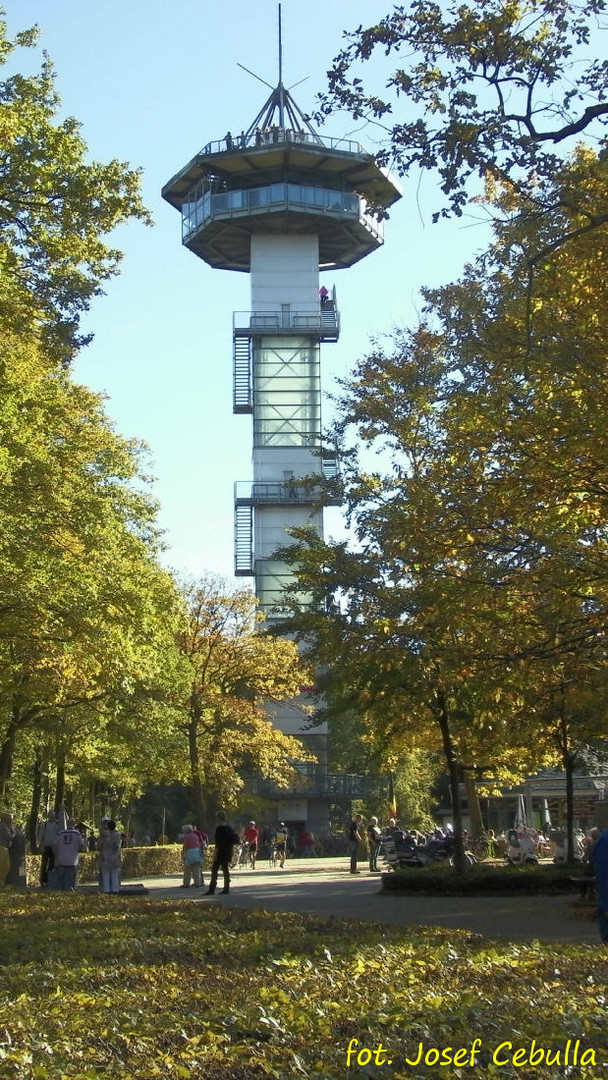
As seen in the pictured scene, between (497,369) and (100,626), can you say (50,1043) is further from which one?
(100,626)

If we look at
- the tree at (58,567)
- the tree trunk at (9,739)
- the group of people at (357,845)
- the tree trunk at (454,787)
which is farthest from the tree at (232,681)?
the tree trunk at (454,787)

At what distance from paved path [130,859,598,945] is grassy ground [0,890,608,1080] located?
2.52m

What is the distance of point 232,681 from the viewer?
4609 cm

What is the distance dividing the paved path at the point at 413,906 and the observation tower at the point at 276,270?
36798mm

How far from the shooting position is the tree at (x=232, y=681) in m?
44.7

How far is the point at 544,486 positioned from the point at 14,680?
1653 centimetres

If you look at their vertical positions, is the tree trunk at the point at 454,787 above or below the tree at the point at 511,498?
below

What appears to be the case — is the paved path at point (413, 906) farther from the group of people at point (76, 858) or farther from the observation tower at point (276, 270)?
the observation tower at point (276, 270)

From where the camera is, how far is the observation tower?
66562 mm

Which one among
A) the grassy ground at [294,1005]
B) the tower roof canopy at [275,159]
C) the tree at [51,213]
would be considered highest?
the tower roof canopy at [275,159]

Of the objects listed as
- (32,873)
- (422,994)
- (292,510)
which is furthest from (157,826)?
(422,994)

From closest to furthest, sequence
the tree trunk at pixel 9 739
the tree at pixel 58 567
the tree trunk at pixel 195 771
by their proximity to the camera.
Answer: the tree at pixel 58 567, the tree trunk at pixel 9 739, the tree trunk at pixel 195 771

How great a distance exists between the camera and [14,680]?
26.7 m

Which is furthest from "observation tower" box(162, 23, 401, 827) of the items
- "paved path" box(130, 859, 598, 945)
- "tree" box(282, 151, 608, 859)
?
"tree" box(282, 151, 608, 859)
